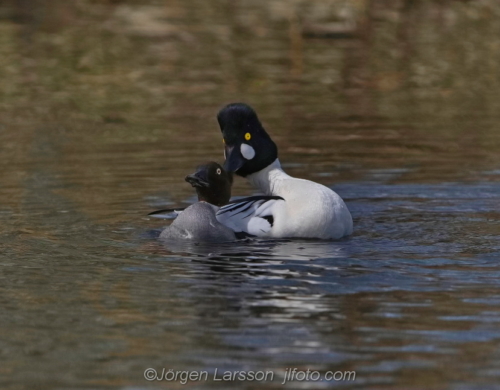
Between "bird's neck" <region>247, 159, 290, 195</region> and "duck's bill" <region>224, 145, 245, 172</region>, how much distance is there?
287mm

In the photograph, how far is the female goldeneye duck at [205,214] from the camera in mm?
9000

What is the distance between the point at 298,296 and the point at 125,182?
510cm

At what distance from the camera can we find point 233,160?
960cm

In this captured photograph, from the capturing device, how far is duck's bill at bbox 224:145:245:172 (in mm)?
9573

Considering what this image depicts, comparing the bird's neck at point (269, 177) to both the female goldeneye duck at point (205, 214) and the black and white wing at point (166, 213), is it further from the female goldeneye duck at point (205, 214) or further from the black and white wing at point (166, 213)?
the black and white wing at point (166, 213)

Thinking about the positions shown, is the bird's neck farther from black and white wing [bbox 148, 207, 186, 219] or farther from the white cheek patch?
black and white wing [bbox 148, 207, 186, 219]

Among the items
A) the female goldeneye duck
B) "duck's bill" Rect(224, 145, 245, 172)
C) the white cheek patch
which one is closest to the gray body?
the female goldeneye duck

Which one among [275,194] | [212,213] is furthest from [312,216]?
[212,213]

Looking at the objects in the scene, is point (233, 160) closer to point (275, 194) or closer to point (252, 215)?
point (275, 194)

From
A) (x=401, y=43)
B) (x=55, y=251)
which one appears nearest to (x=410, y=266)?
(x=55, y=251)

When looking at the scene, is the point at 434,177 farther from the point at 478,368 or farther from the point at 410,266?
the point at 478,368

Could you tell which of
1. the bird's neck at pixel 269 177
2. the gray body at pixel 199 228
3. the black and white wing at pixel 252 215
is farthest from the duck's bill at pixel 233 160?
the gray body at pixel 199 228

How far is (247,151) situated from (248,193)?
6.47ft

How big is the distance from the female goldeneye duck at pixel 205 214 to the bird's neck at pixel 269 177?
1.40 ft
